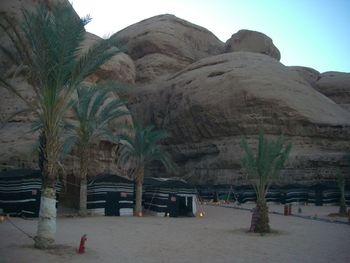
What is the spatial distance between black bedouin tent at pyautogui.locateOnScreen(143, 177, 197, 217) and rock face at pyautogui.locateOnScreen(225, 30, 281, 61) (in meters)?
44.9

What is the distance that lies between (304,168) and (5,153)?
75.6 feet

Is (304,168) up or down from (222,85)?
down

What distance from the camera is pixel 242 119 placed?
41.5m

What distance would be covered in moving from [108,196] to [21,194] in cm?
411

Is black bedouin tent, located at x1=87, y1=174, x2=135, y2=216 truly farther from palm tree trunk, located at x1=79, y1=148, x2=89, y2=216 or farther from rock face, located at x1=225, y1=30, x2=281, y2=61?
rock face, located at x1=225, y1=30, x2=281, y2=61

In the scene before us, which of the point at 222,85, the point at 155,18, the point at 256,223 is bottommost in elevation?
the point at 256,223

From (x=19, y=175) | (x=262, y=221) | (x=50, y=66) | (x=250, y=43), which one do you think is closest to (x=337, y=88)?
(x=250, y=43)

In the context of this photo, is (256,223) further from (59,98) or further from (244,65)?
(244,65)

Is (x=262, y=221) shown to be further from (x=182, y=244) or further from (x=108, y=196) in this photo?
(x=108, y=196)

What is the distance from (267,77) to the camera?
44.2 metres

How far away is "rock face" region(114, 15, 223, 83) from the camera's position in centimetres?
5984

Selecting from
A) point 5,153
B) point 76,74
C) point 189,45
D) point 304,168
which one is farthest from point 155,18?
point 76,74

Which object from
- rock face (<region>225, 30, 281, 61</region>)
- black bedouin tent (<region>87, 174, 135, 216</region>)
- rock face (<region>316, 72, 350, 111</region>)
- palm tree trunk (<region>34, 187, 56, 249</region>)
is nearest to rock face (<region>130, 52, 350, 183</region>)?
rock face (<region>225, 30, 281, 61</region>)

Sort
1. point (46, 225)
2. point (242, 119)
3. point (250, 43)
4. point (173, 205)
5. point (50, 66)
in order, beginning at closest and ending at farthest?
point (46, 225), point (50, 66), point (173, 205), point (242, 119), point (250, 43)
